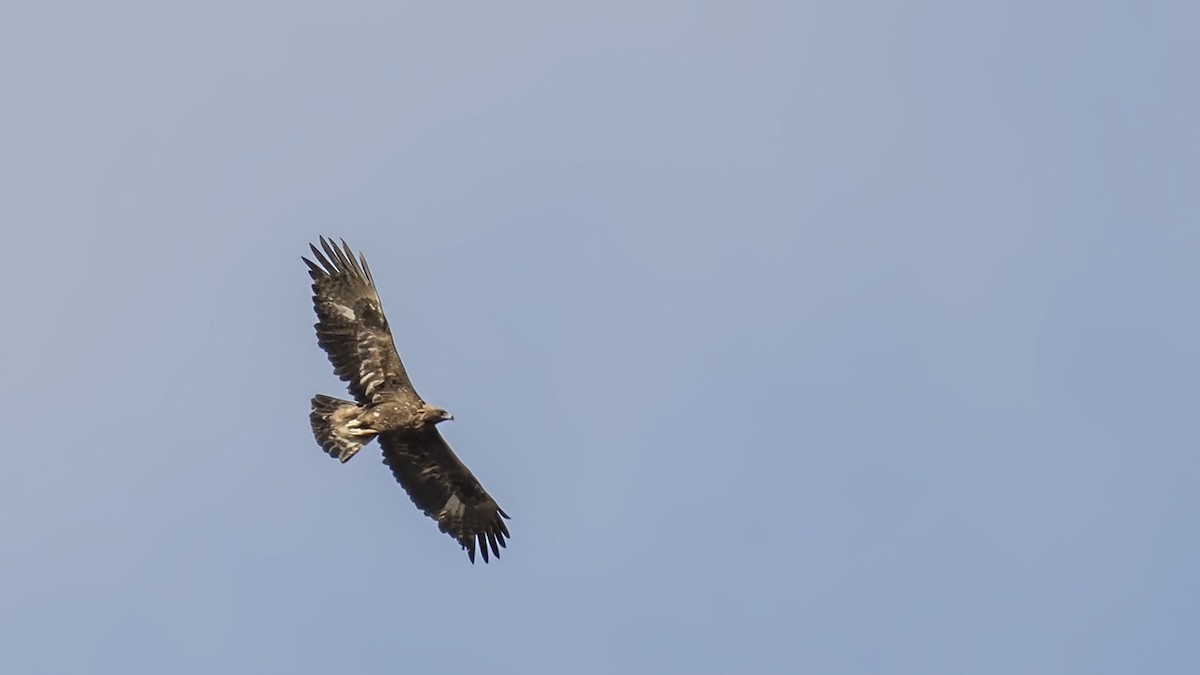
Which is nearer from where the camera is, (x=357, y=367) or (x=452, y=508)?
(x=357, y=367)

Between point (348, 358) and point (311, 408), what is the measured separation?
0.91m

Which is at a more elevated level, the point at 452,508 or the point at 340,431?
the point at 452,508

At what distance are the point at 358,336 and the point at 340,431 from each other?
4.52ft

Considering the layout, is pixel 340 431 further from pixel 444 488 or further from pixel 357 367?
pixel 444 488

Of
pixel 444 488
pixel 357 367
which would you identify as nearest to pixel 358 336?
pixel 357 367

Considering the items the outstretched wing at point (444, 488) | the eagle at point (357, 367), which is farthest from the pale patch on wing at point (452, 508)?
the eagle at point (357, 367)

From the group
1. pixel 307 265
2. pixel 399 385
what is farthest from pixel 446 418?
pixel 307 265

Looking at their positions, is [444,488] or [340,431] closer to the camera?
[340,431]

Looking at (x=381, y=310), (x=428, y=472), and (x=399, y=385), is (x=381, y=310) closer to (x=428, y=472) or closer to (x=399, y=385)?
(x=399, y=385)

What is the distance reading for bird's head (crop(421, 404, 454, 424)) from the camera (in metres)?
27.0

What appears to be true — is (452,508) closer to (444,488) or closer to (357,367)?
(444,488)

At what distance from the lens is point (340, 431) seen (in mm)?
26828

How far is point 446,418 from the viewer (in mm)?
27094

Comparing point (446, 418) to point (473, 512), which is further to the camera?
point (473, 512)
